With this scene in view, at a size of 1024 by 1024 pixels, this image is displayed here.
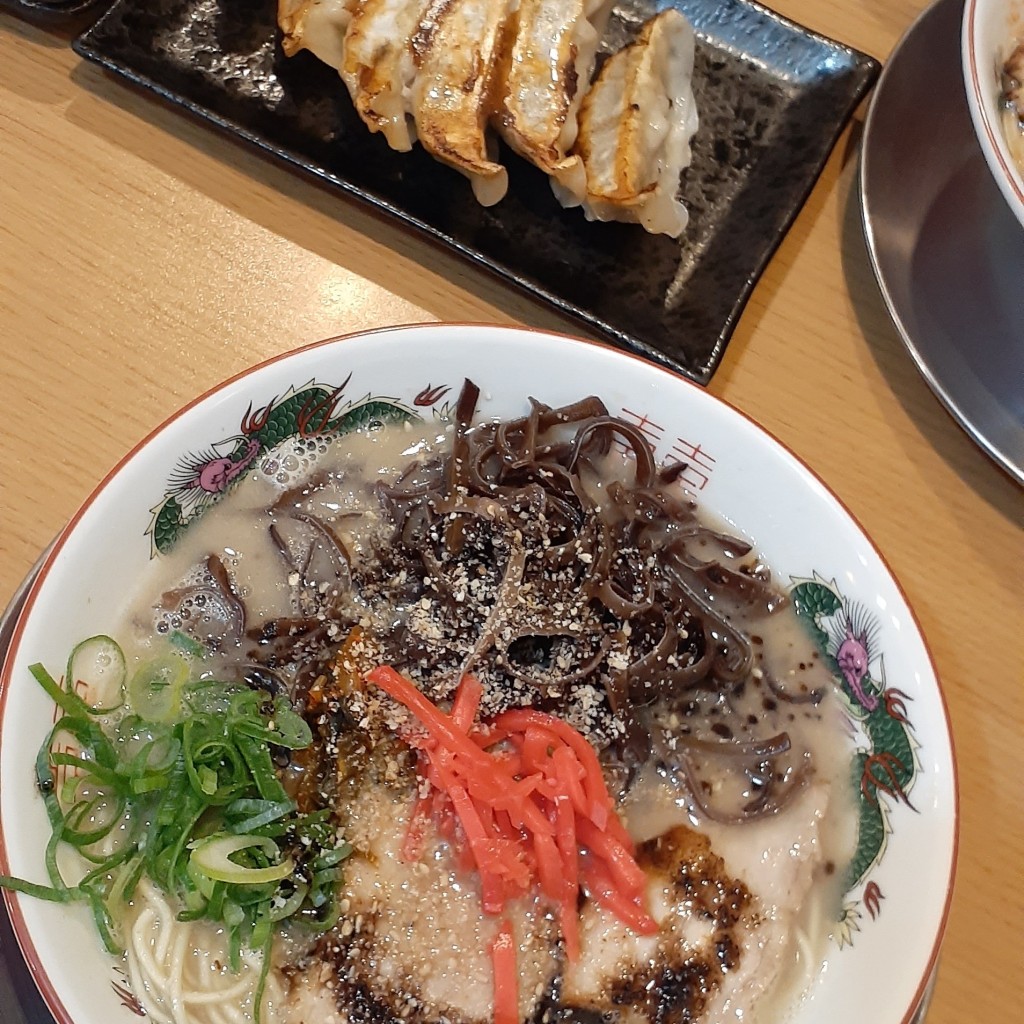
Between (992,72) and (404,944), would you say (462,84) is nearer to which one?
(992,72)

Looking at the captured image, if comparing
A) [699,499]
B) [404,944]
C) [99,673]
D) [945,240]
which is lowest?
[404,944]

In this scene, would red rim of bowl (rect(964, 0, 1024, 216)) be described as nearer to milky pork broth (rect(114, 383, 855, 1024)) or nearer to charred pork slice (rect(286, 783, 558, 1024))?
milky pork broth (rect(114, 383, 855, 1024))

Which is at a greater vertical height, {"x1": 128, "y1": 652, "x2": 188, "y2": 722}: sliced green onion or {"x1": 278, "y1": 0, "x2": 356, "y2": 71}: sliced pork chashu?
{"x1": 278, "y1": 0, "x2": 356, "y2": 71}: sliced pork chashu

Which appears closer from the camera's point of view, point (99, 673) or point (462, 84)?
point (99, 673)

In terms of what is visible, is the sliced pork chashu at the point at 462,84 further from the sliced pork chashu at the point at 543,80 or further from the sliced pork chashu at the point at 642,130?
the sliced pork chashu at the point at 642,130

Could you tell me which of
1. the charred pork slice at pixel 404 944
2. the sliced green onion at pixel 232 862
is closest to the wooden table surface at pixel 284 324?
the sliced green onion at pixel 232 862

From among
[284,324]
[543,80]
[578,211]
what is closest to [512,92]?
[543,80]

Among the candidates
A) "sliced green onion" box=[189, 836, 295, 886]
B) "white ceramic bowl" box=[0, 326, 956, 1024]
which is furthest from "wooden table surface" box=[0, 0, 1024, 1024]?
"sliced green onion" box=[189, 836, 295, 886]

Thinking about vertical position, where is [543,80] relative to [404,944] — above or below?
above
